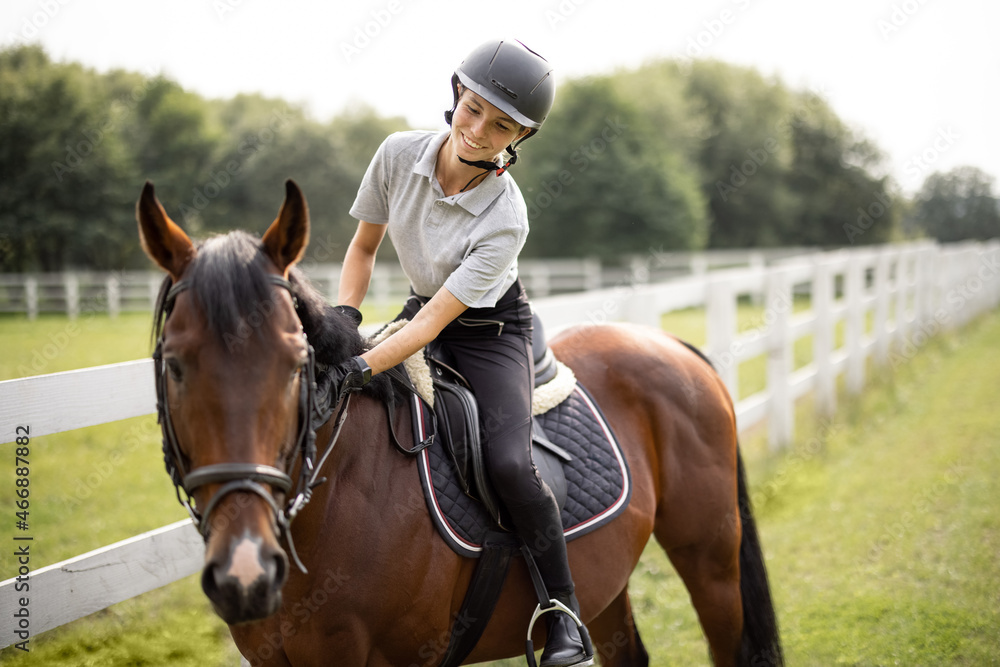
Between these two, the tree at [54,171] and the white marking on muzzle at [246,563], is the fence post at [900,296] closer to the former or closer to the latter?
the tree at [54,171]

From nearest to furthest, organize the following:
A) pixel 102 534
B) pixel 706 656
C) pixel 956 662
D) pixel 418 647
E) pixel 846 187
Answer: pixel 418 647 → pixel 956 662 → pixel 706 656 → pixel 102 534 → pixel 846 187

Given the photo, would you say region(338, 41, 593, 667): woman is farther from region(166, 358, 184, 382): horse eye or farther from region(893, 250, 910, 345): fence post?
region(893, 250, 910, 345): fence post

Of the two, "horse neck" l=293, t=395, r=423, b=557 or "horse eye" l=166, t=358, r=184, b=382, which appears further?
"horse neck" l=293, t=395, r=423, b=557

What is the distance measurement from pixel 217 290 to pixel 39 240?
25.1 feet

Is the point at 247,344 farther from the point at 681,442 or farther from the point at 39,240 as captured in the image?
the point at 39,240

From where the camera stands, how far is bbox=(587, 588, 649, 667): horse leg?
10.4 feet

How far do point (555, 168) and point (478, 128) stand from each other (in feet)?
101

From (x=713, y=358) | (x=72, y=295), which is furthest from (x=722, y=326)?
(x=72, y=295)

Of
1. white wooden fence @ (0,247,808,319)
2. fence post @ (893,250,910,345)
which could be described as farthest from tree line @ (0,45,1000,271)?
fence post @ (893,250,910,345)

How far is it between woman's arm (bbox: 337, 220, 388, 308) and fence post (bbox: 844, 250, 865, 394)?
29.8 ft

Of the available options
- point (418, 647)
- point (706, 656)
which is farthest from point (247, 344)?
point (706, 656)

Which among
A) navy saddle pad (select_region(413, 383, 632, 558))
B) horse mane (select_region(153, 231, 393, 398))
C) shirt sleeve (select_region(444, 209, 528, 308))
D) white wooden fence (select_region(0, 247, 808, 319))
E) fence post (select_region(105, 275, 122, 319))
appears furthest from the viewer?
fence post (select_region(105, 275, 122, 319))

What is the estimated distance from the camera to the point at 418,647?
2.03 metres

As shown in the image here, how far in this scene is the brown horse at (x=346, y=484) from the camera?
1431 mm
